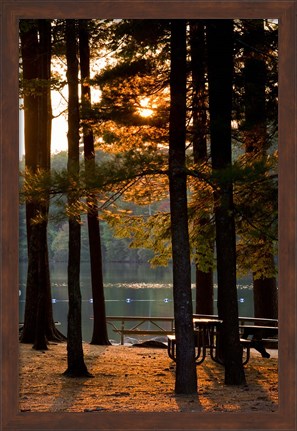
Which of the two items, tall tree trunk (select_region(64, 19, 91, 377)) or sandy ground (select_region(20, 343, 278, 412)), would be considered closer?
sandy ground (select_region(20, 343, 278, 412))

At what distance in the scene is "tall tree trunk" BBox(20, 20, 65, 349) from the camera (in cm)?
988

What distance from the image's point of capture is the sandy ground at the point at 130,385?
6.55 meters

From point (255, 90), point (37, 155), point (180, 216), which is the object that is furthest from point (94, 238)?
point (180, 216)

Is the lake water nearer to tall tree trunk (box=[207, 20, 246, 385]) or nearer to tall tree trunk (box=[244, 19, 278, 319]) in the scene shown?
tall tree trunk (box=[244, 19, 278, 319])

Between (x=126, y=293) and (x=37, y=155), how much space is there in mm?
17645

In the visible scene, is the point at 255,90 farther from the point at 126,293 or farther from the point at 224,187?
the point at 126,293

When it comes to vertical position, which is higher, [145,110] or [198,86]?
[198,86]

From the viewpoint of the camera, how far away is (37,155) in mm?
10234

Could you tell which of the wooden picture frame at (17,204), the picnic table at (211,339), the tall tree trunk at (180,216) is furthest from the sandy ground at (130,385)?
the wooden picture frame at (17,204)

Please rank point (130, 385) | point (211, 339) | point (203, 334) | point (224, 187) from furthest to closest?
point (211, 339)
point (203, 334)
point (130, 385)
point (224, 187)

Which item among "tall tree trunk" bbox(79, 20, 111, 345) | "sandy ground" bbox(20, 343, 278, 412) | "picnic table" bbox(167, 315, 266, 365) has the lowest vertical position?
"sandy ground" bbox(20, 343, 278, 412)

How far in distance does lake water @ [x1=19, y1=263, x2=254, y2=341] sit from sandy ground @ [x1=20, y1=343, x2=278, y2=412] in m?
6.55

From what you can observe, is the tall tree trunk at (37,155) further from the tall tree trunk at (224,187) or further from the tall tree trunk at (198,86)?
the tall tree trunk at (224,187)

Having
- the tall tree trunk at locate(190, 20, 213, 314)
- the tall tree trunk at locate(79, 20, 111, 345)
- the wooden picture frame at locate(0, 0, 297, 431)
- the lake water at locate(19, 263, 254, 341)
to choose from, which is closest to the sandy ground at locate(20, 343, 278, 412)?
the tall tree trunk at locate(79, 20, 111, 345)
